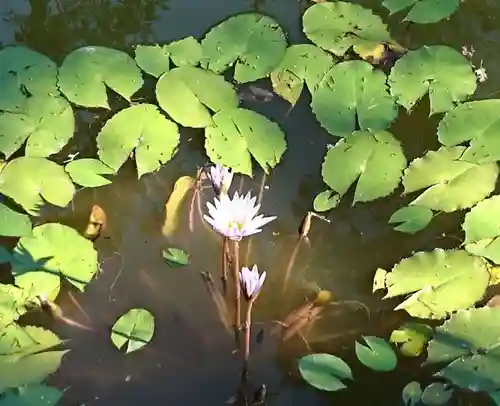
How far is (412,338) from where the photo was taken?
1562mm

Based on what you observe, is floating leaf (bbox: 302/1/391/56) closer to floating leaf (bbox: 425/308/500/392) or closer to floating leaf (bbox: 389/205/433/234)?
floating leaf (bbox: 389/205/433/234)

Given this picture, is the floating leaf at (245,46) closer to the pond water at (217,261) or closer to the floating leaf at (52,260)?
the pond water at (217,261)

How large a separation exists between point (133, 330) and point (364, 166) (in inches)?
24.8

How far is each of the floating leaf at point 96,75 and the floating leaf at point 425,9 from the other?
72 centimetres

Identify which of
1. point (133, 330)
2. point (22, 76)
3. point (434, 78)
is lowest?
point (133, 330)

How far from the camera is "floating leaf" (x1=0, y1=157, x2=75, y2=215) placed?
5.67 ft

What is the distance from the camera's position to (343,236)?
1773mm

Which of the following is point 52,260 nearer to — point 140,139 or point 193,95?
point 140,139

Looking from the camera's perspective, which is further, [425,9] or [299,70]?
[425,9]

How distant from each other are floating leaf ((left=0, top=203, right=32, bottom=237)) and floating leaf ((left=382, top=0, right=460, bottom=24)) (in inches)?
43.7

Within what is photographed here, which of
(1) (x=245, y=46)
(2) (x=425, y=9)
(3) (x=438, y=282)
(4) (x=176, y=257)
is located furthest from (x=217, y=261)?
(2) (x=425, y=9)

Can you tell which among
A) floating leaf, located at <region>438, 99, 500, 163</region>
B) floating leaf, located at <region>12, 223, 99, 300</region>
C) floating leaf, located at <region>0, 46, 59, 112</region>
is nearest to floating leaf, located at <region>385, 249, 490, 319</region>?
floating leaf, located at <region>438, 99, 500, 163</region>

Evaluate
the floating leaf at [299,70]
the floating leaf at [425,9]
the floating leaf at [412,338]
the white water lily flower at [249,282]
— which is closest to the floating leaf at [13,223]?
the white water lily flower at [249,282]

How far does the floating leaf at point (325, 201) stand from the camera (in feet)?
5.77
